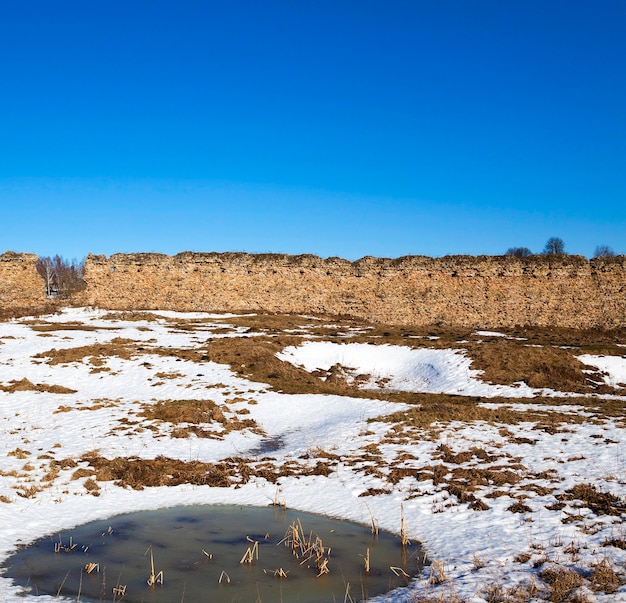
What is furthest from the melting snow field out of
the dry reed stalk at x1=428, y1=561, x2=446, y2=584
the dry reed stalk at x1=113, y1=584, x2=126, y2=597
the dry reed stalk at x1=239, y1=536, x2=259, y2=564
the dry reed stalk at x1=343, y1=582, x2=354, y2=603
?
the dry reed stalk at x1=239, y1=536, x2=259, y2=564

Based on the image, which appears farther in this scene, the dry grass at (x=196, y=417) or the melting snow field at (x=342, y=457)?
the dry grass at (x=196, y=417)

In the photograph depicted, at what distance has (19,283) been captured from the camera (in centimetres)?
3716

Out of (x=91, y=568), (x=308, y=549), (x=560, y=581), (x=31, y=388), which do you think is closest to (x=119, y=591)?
(x=91, y=568)

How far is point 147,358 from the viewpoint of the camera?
2188cm

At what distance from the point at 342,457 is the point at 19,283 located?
32.1 meters

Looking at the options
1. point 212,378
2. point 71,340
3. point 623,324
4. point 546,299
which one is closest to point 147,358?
point 212,378

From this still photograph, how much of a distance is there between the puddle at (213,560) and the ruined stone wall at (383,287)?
1158 inches

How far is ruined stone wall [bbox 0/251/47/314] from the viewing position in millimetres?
36844

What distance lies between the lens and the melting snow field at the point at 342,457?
25.6 feet

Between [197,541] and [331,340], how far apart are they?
18.4m

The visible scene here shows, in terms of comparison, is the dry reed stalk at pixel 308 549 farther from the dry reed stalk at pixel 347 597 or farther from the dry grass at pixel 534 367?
the dry grass at pixel 534 367

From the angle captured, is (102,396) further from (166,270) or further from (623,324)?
(623,324)

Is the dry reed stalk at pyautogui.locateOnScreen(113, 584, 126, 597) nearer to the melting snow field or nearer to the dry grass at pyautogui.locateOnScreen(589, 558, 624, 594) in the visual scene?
the melting snow field

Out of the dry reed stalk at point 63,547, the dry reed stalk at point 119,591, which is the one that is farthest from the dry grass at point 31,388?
the dry reed stalk at point 119,591
